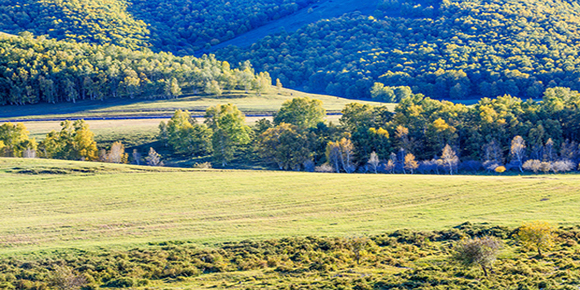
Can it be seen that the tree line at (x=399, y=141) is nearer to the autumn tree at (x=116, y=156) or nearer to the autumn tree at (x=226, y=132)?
the autumn tree at (x=226, y=132)

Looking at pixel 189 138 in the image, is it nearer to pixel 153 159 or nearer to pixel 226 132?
pixel 226 132

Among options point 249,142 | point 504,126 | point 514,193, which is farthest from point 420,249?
point 249,142

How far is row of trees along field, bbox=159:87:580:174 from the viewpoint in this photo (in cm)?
8038

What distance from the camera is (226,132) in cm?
9312

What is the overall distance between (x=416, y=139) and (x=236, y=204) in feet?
159

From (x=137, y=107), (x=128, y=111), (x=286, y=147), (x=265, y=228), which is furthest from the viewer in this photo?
(x=137, y=107)

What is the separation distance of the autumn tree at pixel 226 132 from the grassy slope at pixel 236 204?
24557 millimetres

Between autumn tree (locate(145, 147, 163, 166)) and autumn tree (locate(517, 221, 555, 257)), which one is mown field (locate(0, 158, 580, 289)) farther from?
autumn tree (locate(145, 147, 163, 166))

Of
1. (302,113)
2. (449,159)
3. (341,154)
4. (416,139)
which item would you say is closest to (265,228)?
(341,154)

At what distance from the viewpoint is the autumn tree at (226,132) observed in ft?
301

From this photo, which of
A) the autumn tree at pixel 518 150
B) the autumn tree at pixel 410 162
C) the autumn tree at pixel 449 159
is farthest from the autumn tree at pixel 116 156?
the autumn tree at pixel 518 150

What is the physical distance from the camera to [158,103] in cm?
14950

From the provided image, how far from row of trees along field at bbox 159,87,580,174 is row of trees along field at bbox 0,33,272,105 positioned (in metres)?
68.4

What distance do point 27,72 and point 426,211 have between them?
5966 inches
